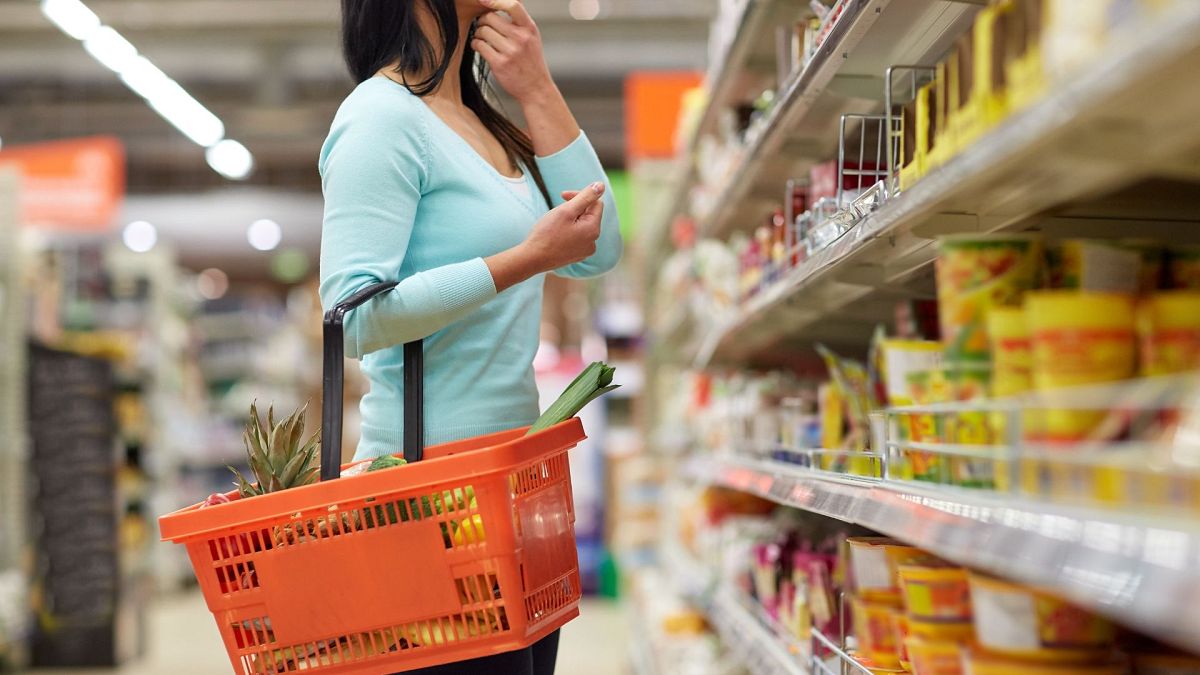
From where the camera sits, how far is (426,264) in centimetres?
162

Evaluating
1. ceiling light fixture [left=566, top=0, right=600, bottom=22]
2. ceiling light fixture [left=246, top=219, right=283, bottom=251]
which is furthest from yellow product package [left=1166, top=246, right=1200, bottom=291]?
ceiling light fixture [left=246, top=219, right=283, bottom=251]

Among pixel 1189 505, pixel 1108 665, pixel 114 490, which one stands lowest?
pixel 114 490

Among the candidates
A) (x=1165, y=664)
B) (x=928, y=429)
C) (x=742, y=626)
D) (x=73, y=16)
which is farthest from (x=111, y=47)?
(x=1165, y=664)

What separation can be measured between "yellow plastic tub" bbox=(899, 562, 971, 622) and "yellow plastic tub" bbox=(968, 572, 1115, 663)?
0.52 feet

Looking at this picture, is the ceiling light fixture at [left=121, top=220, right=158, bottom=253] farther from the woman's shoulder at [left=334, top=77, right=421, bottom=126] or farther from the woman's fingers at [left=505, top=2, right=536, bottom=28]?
the woman's shoulder at [left=334, top=77, right=421, bottom=126]

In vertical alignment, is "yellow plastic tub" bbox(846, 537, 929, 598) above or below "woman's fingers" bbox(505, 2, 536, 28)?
→ below

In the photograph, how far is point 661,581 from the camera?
5.32 meters

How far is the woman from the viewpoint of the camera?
149 centimetres

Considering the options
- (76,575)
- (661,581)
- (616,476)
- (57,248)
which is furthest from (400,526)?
(616,476)

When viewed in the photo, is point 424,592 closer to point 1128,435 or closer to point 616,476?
point 1128,435

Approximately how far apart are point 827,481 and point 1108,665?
704 millimetres

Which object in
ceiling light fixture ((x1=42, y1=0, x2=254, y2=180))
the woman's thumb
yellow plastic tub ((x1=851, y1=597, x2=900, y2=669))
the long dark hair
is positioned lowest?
yellow plastic tub ((x1=851, y1=597, x2=900, y2=669))

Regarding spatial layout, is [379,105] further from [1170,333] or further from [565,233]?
[1170,333]

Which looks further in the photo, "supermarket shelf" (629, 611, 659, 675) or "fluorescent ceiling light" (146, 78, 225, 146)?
"fluorescent ceiling light" (146, 78, 225, 146)
